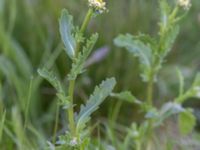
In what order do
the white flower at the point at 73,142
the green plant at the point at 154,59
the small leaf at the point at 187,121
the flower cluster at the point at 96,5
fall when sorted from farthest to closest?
the small leaf at the point at 187,121 → the green plant at the point at 154,59 → the white flower at the point at 73,142 → the flower cluster at the point at 96,5

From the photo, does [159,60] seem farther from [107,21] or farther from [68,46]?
[107,21]

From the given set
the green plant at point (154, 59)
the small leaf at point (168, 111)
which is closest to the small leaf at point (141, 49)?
the green plant at point (154, 59)

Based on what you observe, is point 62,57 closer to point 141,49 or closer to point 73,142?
point 141,49

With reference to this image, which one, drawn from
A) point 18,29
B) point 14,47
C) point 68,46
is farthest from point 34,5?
point 68,46

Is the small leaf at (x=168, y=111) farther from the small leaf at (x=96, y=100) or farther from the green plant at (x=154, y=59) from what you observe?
the small leaf at (x=96, y=100)

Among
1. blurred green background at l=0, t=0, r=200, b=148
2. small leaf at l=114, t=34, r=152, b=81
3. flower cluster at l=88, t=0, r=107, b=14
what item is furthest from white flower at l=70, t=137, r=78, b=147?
blurred green background at l=0, t=0, r=200, b=148

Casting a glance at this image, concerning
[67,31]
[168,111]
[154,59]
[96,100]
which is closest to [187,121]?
[168,111]
